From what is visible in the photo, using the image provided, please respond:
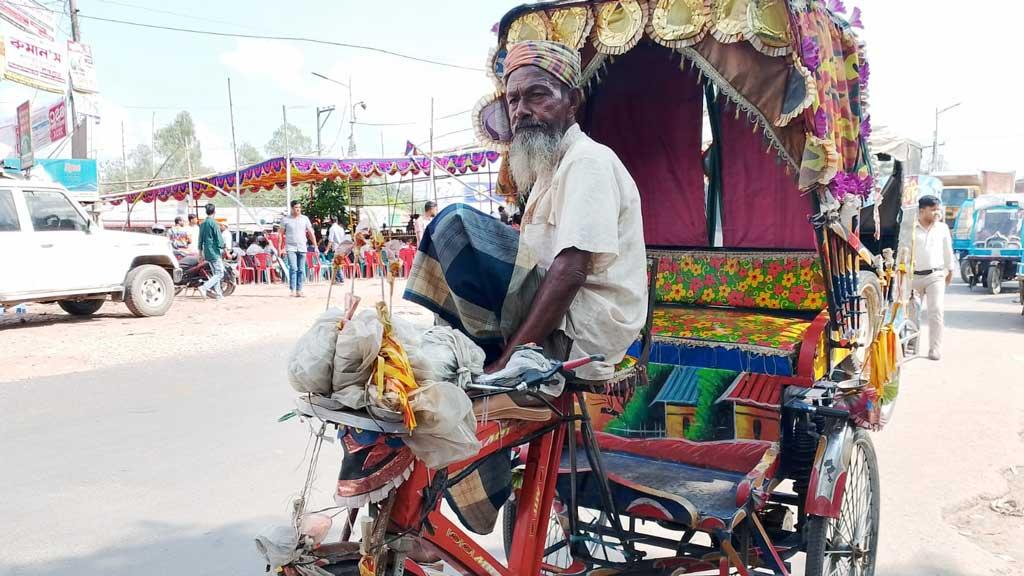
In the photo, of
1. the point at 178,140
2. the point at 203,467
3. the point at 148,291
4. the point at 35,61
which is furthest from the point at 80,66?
the point at 178,140

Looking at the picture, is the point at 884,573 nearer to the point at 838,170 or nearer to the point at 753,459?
the point at 753,459

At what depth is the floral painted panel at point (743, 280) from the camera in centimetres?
445

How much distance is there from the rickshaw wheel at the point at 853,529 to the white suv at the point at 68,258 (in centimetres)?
983

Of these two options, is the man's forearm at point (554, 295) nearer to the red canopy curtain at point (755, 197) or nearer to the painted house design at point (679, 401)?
the painted house design at point (679, 401)

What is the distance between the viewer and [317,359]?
1.54 meters

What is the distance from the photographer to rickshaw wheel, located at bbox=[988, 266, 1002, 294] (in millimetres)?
16641

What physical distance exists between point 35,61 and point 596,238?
1870 cm

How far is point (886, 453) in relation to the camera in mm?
5047

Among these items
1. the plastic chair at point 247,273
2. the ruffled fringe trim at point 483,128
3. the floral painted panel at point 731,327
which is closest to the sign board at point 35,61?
the plastic chair at point 247,273

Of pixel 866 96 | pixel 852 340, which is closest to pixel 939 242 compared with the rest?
pixel 866 96

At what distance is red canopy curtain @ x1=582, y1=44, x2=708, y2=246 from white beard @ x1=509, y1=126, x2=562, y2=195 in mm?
2211

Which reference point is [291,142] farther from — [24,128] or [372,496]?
[372,496]

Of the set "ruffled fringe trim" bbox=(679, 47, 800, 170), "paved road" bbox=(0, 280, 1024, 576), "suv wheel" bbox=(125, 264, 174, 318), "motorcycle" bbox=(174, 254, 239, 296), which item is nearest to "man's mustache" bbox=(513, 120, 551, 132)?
"ruffled fringe trim" bbox=(679, 47, 800, 170)

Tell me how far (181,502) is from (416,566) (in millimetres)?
2756
